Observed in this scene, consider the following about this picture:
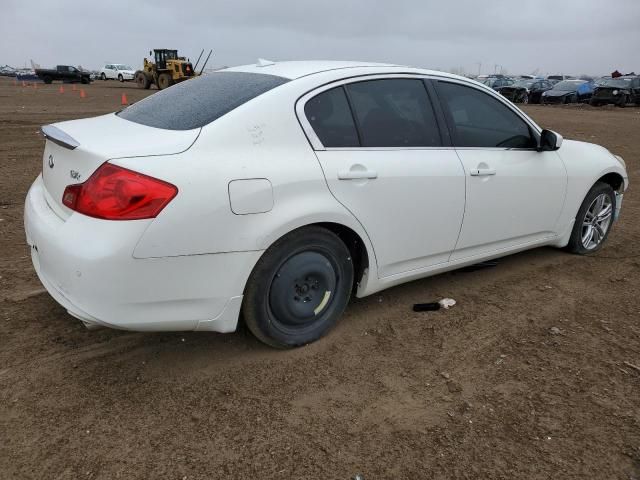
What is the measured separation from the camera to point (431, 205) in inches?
131

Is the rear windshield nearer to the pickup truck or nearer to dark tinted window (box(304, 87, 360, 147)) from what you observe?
dark tinted window (box(304, 87, 360, 147))

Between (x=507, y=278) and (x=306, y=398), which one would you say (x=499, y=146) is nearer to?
(x=507, y=278)

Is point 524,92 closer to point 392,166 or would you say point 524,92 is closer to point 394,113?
point 394,113

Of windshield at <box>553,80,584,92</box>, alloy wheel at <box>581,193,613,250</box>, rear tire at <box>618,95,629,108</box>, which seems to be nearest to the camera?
alloy wheel at <box>581,193,613,250</box>

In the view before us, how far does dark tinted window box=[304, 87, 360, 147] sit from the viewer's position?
9.66 ft

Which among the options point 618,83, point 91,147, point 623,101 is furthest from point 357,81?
point 618,83

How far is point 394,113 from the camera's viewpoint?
3.31 meters

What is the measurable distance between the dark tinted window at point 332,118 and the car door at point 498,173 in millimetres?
834

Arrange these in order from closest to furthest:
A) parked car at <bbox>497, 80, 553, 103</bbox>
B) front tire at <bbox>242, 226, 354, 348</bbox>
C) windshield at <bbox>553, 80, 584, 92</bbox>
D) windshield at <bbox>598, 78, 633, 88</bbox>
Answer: front tire at <bbox>242, 226, 354, 348</bbox> → windshield at <bbox>598, 78, 633, 88</bbox> → windshield at <bbox>553, 80, 584, 92</bbox> → parked car at <bbox>497, 80, 553, 103</bbox>

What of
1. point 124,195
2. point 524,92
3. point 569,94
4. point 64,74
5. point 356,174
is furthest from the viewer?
point 64,74

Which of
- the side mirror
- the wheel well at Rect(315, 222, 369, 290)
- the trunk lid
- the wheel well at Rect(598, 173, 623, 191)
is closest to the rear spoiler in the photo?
the trunk lid

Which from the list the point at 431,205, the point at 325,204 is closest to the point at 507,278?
the point at 431,205

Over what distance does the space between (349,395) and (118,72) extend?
51.8 m

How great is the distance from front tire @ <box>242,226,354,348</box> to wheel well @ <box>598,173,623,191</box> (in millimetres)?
2953
